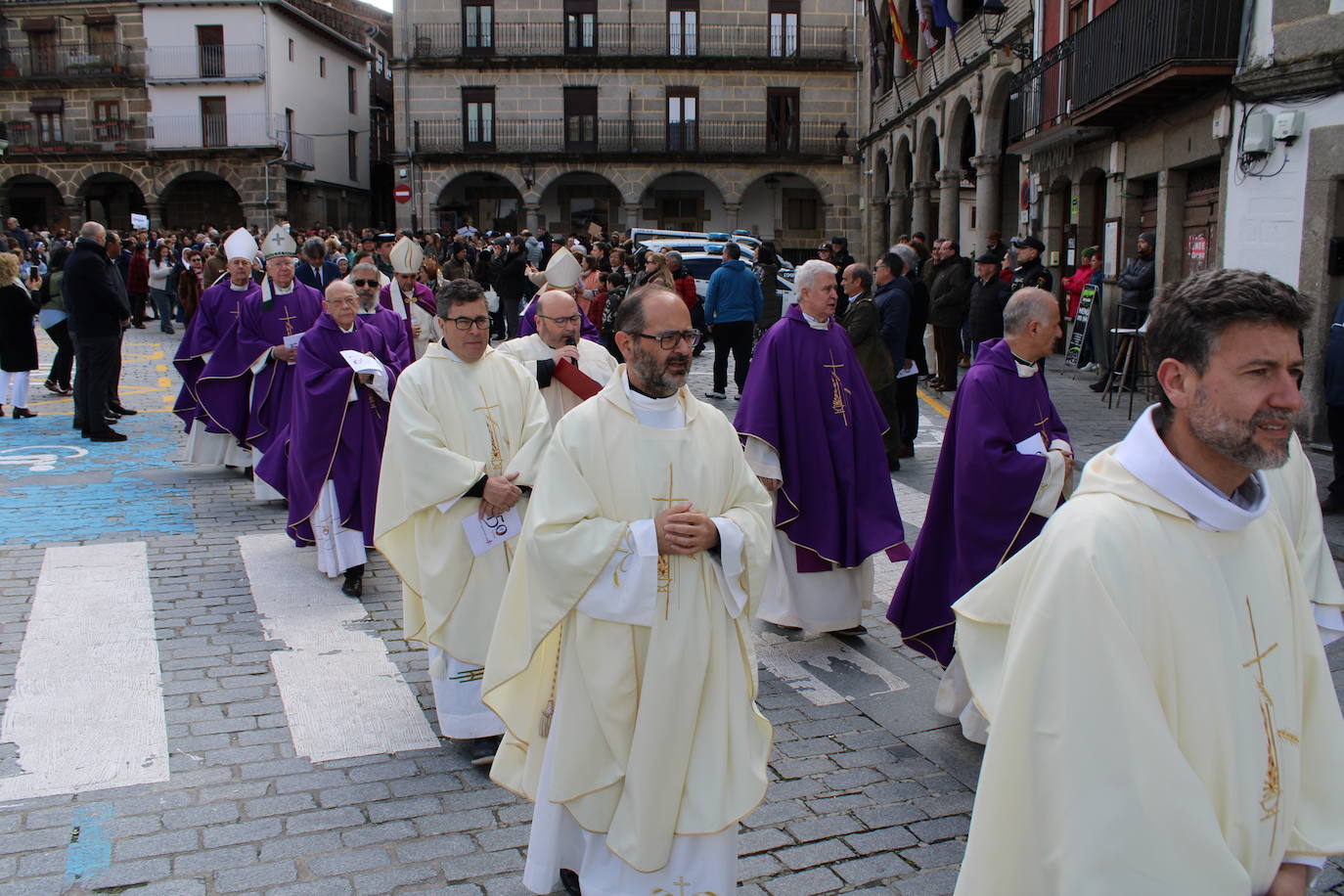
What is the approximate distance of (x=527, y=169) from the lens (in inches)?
1533

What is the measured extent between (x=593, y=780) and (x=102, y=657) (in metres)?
3.55

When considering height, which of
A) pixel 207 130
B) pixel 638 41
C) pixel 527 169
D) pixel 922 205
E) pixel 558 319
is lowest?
pixel 558 319

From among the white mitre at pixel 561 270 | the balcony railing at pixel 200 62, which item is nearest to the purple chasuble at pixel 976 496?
the white mitre at pixel 561 270

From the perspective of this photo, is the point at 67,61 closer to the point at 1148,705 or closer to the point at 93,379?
the point at 93,379

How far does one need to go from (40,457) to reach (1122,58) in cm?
1255

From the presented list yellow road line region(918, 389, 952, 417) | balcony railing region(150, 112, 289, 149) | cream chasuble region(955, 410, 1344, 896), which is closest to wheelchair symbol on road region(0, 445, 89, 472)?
yellow road line region(918, 389, 952, 417)

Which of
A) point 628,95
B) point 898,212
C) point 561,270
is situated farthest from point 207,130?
point 561,270

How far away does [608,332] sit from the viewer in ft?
43.5

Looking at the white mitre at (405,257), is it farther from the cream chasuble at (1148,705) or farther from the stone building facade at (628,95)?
the stone building facade at (628,95)

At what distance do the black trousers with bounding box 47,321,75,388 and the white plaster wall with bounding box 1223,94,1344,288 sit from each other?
1318 cm

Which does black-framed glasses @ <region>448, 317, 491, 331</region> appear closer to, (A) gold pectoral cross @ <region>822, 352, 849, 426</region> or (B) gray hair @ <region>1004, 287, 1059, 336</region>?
(A) gold pectoral cross @ <region>822, 352, 849, 426</region>

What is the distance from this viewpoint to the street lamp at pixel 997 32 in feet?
64.3

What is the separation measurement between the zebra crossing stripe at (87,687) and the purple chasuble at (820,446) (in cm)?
303

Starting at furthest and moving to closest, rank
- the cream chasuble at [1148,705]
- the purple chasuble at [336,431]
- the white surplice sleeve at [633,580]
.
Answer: the purple chasuble at [336,431] → the white surplice sleeve at [633,580] → the cream chasuble at [1148,705]
